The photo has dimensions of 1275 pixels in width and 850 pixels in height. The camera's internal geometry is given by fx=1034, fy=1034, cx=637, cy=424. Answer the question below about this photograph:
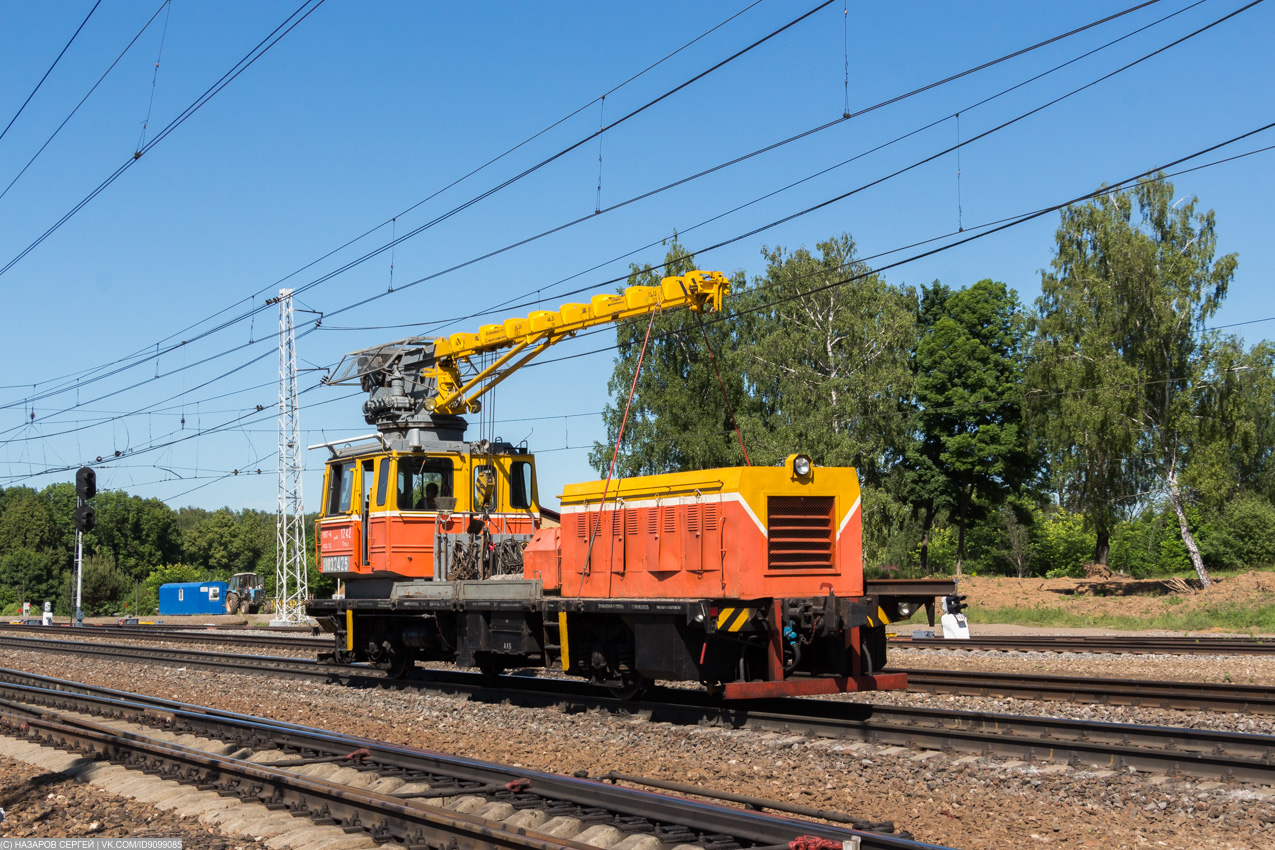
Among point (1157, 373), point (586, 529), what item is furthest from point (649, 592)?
point (1157, 373)

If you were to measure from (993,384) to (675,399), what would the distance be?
678 inches

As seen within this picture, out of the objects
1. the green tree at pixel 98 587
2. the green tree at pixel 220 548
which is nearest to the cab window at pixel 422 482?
the green tree at pixel 98 587

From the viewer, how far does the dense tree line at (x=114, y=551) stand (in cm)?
6919

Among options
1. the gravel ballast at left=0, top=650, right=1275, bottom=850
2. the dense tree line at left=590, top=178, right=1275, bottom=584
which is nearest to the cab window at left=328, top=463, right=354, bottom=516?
the gravel ballast at left=0, top=650, right=1275, bottom=850

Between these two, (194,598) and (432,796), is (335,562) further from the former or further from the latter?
(194,598)

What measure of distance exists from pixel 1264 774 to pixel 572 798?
5129mm

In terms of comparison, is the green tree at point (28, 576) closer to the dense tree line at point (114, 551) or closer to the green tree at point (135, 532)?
the dense tree line at point (114, 551)

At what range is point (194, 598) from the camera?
6644 centimetres

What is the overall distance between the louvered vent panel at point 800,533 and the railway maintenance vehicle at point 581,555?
0.02 metres

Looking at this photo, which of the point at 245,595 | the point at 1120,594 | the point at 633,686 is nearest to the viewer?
the point at 633,686

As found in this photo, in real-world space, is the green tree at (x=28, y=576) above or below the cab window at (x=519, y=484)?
below

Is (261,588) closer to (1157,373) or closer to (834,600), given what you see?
(1157,373)

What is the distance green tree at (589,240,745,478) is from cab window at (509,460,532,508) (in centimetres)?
2486

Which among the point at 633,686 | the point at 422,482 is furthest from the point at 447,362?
the point at 633,686
